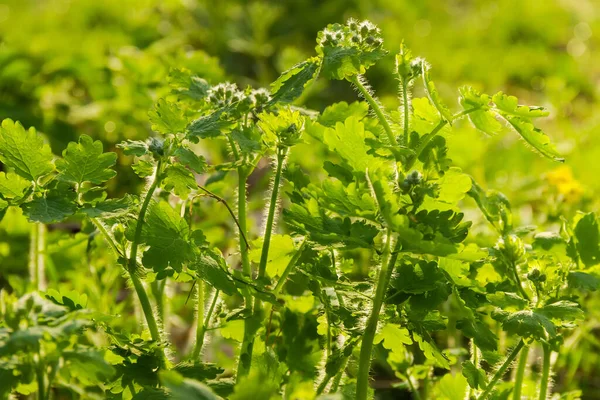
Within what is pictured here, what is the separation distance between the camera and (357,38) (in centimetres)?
148

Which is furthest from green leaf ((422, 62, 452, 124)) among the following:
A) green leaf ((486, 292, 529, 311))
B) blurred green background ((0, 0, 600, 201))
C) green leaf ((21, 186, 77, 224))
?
blurred green background ((0, 0, 600, 201))

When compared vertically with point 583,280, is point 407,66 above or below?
above

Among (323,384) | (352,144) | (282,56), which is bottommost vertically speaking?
(323,384)

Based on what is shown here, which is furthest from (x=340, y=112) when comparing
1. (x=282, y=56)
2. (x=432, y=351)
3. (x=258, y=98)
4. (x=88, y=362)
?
(x=282, y=56)

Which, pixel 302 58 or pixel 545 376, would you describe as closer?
pixel 545 376

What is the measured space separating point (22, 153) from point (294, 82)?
52 centimetres

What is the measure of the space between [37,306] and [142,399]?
272 mm

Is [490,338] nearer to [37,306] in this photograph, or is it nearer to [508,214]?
[508,214]

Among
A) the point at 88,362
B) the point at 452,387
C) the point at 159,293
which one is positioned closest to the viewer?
the point at 88,362

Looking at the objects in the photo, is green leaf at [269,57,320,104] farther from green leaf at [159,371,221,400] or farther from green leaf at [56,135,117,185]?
green leaf at [159,371,221,400]

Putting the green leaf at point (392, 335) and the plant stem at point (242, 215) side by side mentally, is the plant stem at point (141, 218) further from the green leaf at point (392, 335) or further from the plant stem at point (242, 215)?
the green leaf at point (392, 335)

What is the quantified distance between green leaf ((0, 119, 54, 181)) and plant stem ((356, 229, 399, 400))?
0.64 meters

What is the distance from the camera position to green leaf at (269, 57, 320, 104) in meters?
1.44

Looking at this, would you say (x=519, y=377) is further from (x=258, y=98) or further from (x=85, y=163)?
(x=85, y=163)
